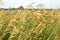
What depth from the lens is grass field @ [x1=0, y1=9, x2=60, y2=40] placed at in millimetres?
6984

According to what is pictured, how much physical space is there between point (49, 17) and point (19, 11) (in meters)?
0.99

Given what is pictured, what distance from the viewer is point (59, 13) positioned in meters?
7.14

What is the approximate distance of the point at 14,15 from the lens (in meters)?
7.71

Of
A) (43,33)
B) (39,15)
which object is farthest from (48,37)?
(39,15)

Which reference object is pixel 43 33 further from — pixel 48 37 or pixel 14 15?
pixel 14 15

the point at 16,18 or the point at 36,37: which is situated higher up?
the point at 16,18

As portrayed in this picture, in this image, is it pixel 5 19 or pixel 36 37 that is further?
pixel 5 19

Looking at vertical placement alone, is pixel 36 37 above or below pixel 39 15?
below

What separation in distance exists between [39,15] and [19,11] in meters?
0.88

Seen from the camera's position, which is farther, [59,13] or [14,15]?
[14,15]

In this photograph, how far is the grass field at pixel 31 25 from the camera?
22.9 ft

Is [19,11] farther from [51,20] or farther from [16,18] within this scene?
[51,20]

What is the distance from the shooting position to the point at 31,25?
7.22 metres

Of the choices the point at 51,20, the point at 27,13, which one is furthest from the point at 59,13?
the point at 27,13
